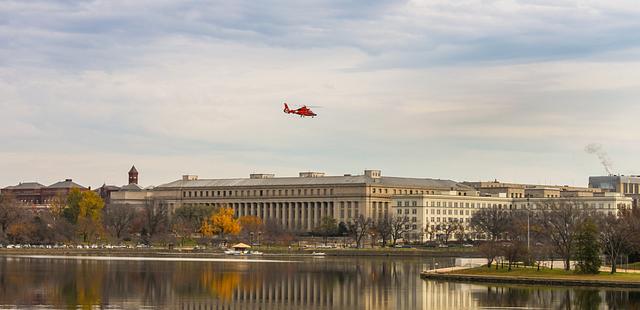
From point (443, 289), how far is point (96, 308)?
27.0 m

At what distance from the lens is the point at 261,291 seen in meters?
86.0

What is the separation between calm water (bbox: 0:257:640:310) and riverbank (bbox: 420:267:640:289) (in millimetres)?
3001

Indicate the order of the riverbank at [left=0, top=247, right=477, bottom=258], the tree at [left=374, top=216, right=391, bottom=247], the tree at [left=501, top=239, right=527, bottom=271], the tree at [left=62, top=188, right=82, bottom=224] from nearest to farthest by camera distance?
1. the tree at [left=501, top=239, right=527, bottom=271]
2. the riverbank at [left=0, top=247, right=477, bottom=258]
3. the tree at [left=374, top=216, right=391, bottom=247]
4. the tree at [left=62, top=188, right=82, bottom=224]

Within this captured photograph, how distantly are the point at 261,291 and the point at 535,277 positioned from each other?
21.5m

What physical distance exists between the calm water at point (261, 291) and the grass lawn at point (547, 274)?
16.3 feet

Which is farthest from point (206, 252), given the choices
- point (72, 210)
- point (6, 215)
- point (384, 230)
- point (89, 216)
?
point (72, 210)

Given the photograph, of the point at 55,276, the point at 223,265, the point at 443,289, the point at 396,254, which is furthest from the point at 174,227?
the point at 443,289

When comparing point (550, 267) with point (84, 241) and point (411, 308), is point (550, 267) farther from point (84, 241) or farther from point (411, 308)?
point (84, 241)

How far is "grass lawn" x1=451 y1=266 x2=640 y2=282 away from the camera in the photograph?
3659 inches

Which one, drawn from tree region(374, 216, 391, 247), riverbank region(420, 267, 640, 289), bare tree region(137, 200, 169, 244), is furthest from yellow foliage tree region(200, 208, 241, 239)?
riverbank region(420, 267, 640, 289)

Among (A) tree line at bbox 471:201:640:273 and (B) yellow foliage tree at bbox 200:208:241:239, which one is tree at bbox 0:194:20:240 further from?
(A) tree line at bbox 471:201:640:273

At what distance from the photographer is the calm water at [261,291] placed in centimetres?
7494

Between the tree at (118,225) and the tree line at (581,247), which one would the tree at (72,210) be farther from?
the tree line at (581,247)

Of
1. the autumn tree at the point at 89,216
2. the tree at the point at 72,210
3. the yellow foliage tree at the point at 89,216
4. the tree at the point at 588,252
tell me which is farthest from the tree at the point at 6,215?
the tree at the point at 588,252
